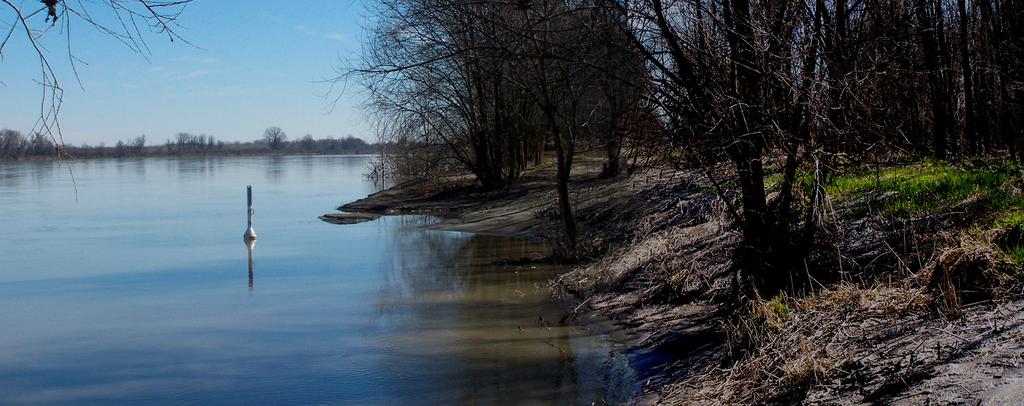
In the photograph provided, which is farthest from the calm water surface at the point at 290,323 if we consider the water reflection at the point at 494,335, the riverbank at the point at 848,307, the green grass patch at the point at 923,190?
the green grass patch at the point at 923,190

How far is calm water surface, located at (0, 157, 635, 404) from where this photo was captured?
9.05 metres

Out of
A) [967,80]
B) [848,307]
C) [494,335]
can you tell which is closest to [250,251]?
[494,335]

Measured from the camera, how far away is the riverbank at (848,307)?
5727mm

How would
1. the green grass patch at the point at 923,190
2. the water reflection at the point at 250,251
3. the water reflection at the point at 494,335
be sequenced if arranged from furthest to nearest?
1. the water reflection at the point at 250,251
2. the green grass patch at the point at 923,190
3. the water reflection at the point at 494,335

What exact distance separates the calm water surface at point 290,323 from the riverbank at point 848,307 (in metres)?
0.77

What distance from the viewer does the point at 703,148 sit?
27.8 feet

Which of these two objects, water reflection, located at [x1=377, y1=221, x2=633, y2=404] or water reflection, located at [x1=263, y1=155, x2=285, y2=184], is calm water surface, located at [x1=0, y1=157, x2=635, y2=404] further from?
water reflection, located at [x1=263, y1=155, x2=285, y2=184]

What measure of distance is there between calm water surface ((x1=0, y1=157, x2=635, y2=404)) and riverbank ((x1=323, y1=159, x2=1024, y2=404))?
0.77 metres

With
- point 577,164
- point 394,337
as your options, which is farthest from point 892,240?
point 577,164

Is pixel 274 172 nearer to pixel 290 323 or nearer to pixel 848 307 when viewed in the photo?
pixel 290 323

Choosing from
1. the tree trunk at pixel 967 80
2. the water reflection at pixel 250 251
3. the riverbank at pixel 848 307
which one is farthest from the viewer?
the water reflection at pixel 250 251

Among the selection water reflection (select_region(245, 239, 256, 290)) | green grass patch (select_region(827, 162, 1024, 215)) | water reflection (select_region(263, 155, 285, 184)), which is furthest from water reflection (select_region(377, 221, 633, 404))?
water reflection (select_region(263, 155, 285, 184))

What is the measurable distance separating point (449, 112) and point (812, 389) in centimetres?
2766

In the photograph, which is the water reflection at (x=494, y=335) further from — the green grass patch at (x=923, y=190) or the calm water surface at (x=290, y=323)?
the green grass patch at (x=923, y=190)
